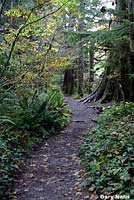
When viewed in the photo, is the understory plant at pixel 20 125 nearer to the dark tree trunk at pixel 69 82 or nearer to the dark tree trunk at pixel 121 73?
the dark tree trunk at pixel 121 73

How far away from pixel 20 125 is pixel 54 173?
3.08 meters

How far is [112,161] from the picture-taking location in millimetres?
5809

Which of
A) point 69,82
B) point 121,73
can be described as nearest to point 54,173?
point 121,73

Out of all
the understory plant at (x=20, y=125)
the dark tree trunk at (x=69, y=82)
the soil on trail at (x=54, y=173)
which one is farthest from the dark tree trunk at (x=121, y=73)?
the dark tree trunk at (x=69, y=82)

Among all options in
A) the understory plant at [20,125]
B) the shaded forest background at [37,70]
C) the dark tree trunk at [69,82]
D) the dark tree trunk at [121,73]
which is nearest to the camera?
the understory plant at [20,125]

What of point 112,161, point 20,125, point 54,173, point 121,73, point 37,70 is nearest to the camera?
point 112,161

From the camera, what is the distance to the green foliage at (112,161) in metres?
4.95

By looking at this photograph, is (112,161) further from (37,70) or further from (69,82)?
(69,82)

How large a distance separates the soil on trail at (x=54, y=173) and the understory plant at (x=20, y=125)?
31 centimetres

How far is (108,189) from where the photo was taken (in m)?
4.93

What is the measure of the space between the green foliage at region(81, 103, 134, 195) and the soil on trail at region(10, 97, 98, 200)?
32 cm

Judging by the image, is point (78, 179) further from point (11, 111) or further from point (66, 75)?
point (66, 75)

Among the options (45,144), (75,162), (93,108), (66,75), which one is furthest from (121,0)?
(66,75)

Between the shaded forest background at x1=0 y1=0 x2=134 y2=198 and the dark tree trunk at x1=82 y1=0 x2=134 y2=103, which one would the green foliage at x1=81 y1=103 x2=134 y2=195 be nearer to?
the shaded forest background at x1=0 y1=0 x2=134 y2=198
